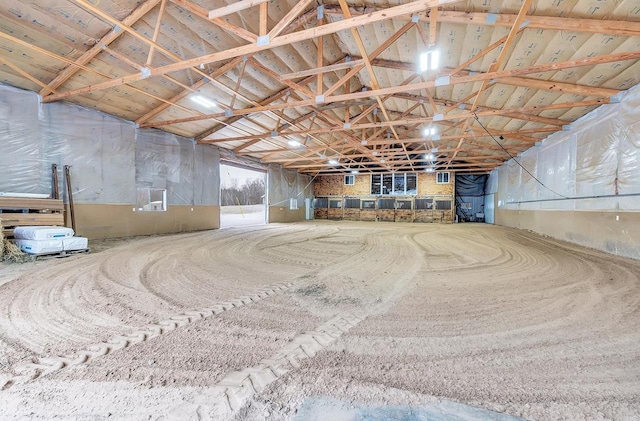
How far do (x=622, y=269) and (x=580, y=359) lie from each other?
4264mm

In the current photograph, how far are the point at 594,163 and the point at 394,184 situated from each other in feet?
41.2

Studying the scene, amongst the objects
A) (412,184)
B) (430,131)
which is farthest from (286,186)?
(430,131)

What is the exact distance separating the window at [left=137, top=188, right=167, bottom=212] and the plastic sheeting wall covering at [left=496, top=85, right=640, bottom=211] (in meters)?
12.6

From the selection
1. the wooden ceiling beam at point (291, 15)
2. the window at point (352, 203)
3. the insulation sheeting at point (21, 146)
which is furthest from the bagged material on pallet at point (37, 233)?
the window at point (352, 203)

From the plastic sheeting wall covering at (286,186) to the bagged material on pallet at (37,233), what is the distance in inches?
421

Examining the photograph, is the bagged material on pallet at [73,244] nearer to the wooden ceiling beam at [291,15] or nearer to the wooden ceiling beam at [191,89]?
the wooden ceiling beam at [191,89]

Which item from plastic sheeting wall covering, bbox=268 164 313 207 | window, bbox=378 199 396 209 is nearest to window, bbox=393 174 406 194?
window, bbox=378 199 396 209

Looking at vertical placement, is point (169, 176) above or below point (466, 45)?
below

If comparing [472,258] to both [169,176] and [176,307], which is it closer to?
[176,307]

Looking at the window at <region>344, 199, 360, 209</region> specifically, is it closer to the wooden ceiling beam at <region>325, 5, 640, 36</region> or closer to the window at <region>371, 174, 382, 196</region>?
the window at <region>371, 174, 382, 196</region>

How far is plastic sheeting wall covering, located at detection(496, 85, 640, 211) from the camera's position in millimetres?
5520

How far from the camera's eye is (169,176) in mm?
9711

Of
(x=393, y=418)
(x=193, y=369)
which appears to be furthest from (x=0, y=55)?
(x=393, y=418)

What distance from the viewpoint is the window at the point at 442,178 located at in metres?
18.1
